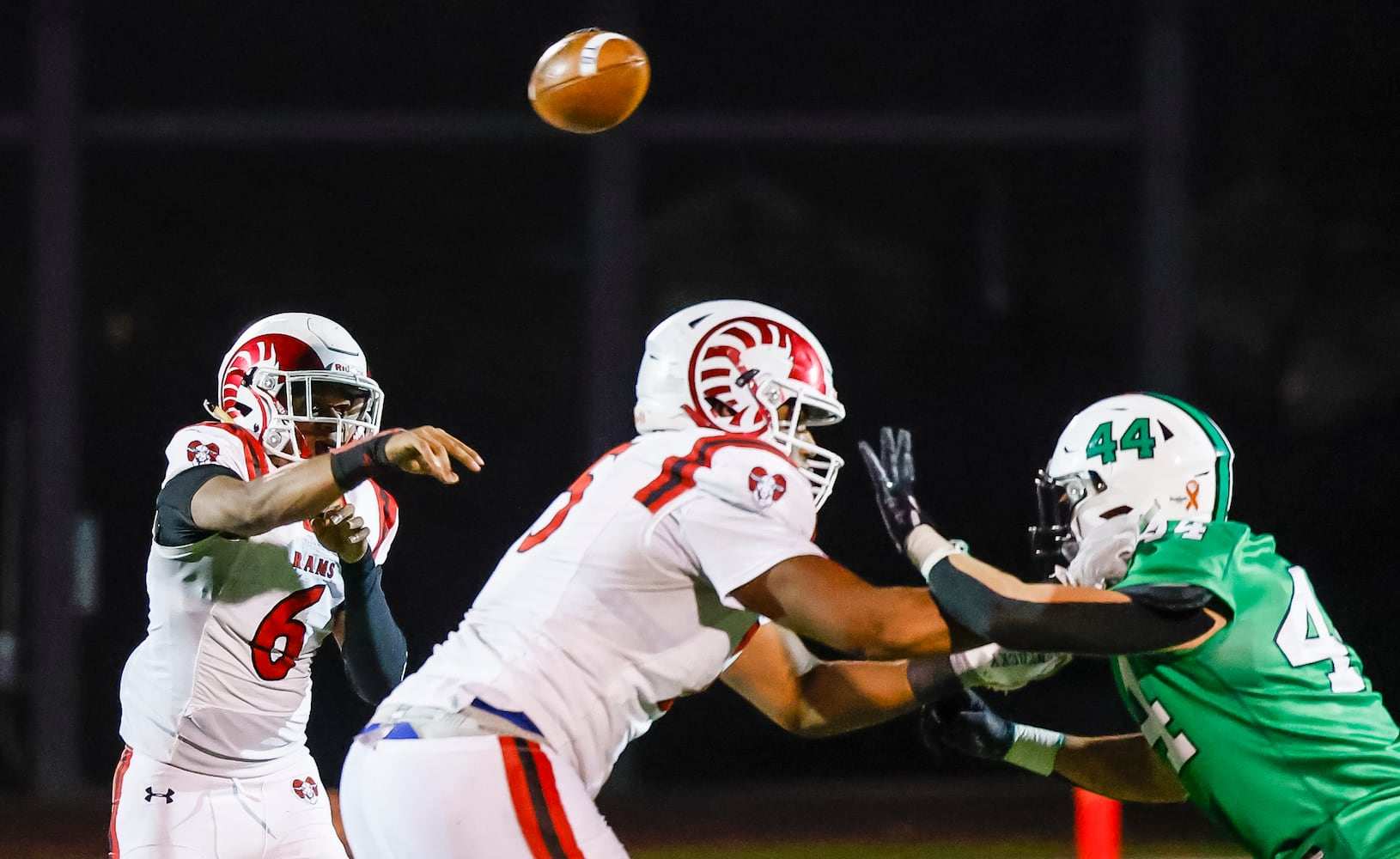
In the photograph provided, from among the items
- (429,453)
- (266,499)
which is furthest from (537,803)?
(266,499)

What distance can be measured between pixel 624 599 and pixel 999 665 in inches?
37.8

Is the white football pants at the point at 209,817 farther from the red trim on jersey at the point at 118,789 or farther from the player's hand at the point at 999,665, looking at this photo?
the player's hand at the point at 999,665

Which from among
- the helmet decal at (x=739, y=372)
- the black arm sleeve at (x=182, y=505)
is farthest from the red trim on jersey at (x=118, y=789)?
the helmet decal at (x=739, y=372)

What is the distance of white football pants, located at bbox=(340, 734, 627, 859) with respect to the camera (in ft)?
7.42

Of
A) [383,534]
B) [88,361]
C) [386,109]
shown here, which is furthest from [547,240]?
[383,534]

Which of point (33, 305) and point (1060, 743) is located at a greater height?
point (33, 305)

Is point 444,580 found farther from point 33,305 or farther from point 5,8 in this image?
point 5,8

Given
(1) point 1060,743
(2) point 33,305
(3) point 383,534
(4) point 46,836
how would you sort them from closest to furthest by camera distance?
(1) point 1060,743 < (3) point 383,534 < (4) point 46,836 < (2) point 33,305

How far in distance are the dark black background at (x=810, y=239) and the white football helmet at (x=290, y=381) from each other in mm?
5074

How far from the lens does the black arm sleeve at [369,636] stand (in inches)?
138

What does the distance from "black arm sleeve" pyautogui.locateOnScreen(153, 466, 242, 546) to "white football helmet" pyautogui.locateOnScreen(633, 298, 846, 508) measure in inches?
40.1

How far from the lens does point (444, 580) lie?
869cm

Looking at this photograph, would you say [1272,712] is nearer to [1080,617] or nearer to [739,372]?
[1080,617]

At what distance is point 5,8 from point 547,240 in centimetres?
334
